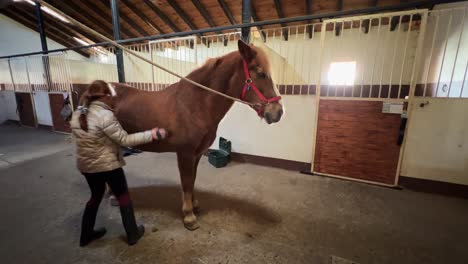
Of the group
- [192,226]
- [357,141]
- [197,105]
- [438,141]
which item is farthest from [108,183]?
[438,141]

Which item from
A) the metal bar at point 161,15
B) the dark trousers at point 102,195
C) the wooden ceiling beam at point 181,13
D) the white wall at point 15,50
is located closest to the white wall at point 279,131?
the dark trousers at point 102,195

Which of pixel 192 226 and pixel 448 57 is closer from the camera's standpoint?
pixel 192 226

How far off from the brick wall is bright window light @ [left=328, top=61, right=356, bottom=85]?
392 cm

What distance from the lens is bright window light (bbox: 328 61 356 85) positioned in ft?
19.3

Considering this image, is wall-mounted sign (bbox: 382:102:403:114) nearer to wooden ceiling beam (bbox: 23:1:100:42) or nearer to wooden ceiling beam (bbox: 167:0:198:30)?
wooden ceiling beam (bbox: 167:0:198:30)

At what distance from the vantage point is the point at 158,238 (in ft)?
5.08

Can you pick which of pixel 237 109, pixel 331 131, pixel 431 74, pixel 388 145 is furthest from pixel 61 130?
pixel 431 74

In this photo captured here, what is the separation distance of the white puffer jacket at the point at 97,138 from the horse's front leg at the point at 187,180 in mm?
440

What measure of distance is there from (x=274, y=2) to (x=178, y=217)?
5.52 meters

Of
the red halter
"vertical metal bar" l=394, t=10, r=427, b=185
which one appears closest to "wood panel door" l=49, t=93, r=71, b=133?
the red halter

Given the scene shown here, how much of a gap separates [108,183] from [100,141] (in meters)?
0.32

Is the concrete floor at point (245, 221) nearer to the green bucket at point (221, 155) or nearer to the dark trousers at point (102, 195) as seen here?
the dark trousers at point (102, 195)

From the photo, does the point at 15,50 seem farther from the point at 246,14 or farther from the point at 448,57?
the point at 448,57

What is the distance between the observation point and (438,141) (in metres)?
2.15
